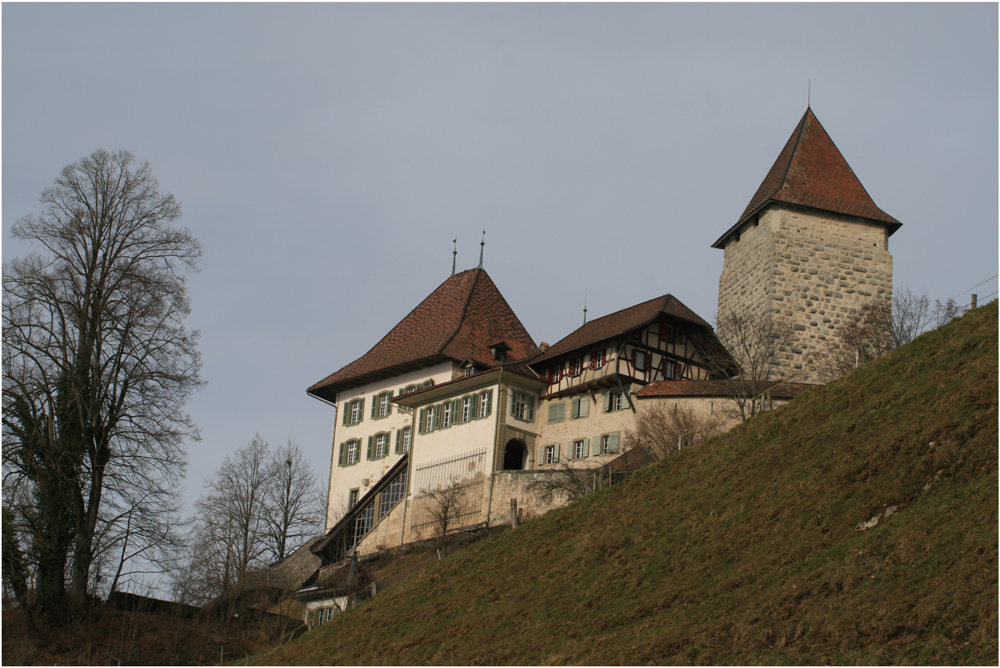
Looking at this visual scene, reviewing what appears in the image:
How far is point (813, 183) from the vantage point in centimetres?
3816

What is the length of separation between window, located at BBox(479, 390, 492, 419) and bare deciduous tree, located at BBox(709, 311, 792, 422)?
7.53 metres

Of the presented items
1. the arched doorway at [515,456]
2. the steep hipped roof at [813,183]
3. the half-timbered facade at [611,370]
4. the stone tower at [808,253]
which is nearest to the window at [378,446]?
the arched doorway at [515,456]

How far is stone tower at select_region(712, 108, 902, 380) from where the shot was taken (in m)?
35.8

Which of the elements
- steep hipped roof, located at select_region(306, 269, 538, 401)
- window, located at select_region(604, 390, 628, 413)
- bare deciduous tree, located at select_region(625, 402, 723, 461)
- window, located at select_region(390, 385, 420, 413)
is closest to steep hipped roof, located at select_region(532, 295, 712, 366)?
window, located at select_region(604, 390, 628, 413)

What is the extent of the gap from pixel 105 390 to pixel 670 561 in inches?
608

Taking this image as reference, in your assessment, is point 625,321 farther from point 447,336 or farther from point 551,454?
point 447,336

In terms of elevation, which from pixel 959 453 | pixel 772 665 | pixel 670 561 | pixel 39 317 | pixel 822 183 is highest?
pixel 822 183

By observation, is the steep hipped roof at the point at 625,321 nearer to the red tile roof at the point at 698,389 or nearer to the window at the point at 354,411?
the red tile roof at the point at 698,389

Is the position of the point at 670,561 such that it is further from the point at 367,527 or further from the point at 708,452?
the point at 367,527

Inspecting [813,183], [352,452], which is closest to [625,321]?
[813,183]

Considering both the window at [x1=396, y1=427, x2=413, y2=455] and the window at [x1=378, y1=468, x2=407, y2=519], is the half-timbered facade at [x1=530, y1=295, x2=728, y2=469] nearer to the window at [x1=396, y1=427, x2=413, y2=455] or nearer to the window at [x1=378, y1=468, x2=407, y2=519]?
the window at [x1=378, y1=468, x2=407, y2=519]

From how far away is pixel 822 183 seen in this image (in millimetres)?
38250

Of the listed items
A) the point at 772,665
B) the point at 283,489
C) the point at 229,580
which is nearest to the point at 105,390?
the point at 229,580

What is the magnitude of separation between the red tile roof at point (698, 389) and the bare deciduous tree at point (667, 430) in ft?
1.56
